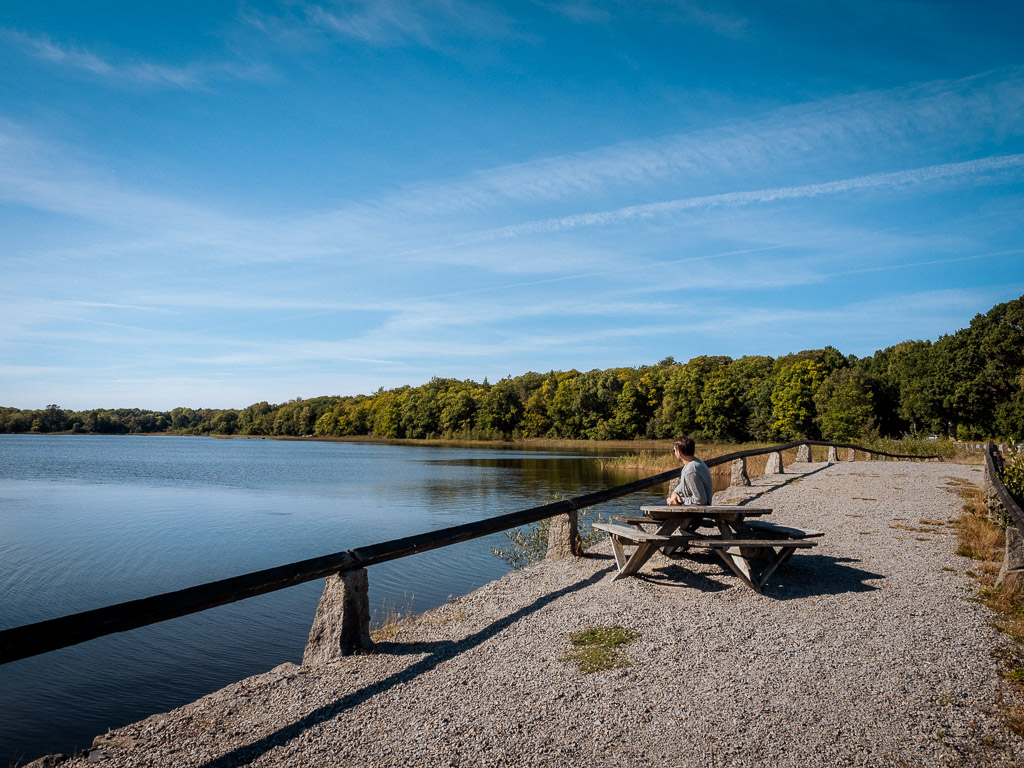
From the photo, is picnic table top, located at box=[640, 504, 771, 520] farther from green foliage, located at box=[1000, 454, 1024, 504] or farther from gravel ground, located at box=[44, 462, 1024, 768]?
green foliage, located at box=[1000, 454, 1024, 504]

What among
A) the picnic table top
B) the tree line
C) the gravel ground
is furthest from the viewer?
the tree line

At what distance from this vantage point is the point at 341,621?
205 inches

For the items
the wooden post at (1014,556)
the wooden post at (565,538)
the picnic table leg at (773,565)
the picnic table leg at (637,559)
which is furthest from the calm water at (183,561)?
the wooden post at (1014,556)

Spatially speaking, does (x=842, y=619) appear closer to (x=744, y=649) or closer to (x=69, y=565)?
(x=744, y=649)

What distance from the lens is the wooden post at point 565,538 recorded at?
8680mm

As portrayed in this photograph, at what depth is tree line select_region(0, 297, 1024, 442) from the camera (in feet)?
173

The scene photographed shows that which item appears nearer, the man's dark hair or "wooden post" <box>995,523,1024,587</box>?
"wooden post" <box>995,523,1024,587</box>

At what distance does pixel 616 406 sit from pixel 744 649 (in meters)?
84.1

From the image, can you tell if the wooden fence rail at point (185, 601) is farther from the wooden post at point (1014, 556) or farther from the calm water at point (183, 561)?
the wooden post at point (1014, 556)

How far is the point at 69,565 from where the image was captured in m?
13.4

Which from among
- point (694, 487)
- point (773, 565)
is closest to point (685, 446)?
point (694, 487)

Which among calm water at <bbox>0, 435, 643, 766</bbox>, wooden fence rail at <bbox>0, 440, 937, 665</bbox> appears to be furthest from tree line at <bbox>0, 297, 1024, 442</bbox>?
wooden fence rail at <bbox>0, 440, 937, 665</bbox>

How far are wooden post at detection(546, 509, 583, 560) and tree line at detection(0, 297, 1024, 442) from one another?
32331 millimetres

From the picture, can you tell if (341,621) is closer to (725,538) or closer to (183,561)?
(725,538)
